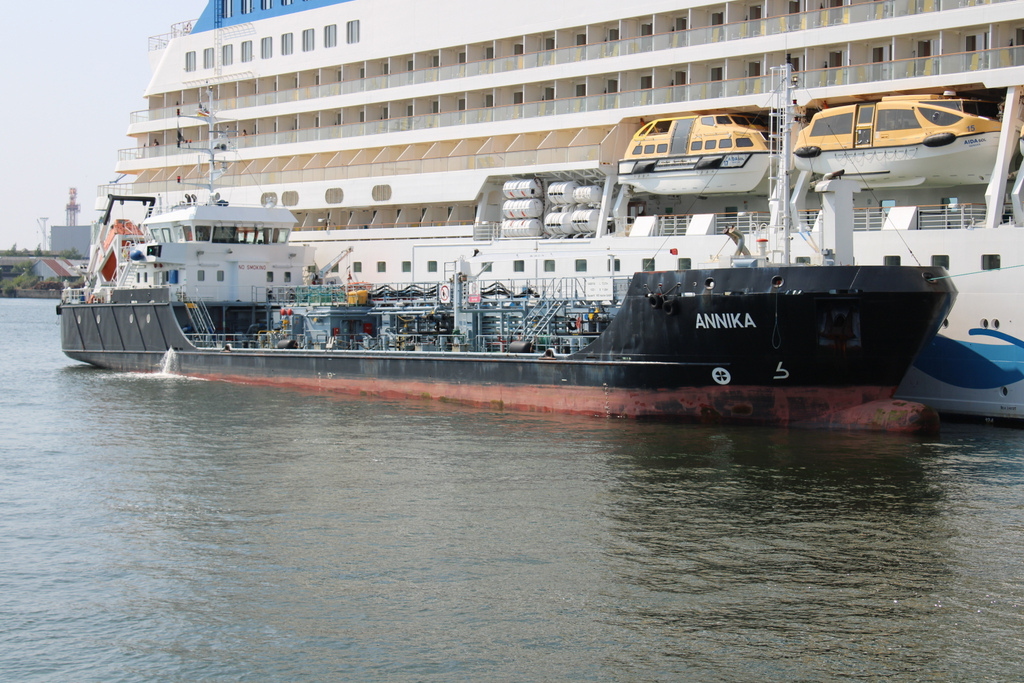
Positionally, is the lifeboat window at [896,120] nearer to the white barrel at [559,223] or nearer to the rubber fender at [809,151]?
the rubber fender at [809,151]

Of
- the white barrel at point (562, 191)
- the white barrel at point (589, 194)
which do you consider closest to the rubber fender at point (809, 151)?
the white barrel at point (589, 194)

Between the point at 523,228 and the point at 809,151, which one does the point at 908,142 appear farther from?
the point at 523,228

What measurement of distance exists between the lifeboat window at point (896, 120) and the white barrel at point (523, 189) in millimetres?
10593

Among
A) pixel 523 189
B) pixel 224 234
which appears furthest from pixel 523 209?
pixel 224 234

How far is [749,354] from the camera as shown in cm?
2145

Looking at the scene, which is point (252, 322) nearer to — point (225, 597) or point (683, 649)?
point (225, 597)

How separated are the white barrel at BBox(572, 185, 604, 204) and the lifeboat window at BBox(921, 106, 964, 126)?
9.36 metres

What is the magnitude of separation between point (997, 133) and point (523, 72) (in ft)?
47.4

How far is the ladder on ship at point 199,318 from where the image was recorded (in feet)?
113

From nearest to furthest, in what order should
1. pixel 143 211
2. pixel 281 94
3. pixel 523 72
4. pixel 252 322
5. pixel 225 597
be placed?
pixel 225 597, pixel 523 72, pixel 252 322, pixel 281 94, pixel 143 211

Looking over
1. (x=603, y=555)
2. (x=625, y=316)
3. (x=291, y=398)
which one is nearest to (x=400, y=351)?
(x=291, y=398)

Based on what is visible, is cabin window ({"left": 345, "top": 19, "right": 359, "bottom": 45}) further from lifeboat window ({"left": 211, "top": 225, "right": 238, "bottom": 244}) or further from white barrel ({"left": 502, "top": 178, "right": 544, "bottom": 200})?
white barrel ({"left": 502, "top": 178, "right": 544, "bottom": 200})

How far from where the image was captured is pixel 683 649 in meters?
10.6

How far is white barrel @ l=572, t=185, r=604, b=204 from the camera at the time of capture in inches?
1198
